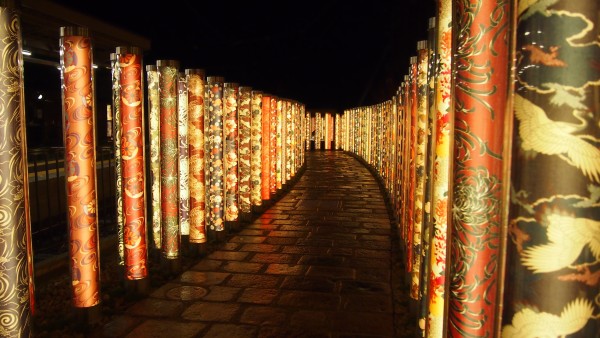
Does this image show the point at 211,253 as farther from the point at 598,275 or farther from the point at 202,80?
the point at 598,275

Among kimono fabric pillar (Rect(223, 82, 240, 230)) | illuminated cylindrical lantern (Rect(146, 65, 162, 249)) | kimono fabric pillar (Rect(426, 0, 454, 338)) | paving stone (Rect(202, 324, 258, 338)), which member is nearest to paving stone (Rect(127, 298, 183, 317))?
paving stone (Rect(202, 324, 258, 338))

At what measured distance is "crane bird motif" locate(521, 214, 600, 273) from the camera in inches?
54.2

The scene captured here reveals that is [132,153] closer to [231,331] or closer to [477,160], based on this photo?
A: [231,331]

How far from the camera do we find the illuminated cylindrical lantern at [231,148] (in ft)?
23.6

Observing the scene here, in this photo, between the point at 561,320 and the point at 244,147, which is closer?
the point at 561,320

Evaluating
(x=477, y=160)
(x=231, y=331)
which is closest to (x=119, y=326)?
(x=231, y=331)

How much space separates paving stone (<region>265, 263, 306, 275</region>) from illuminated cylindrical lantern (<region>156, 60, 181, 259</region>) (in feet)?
3.61

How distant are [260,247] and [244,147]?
6.60 feet

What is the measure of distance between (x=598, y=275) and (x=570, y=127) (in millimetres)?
427

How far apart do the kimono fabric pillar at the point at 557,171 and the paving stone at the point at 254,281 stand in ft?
12.7

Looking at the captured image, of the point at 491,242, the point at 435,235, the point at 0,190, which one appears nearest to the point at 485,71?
the point at 491,242

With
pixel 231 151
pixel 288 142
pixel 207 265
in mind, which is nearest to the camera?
pixel 207 265

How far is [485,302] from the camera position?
1.92 m

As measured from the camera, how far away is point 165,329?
4.03 meters
